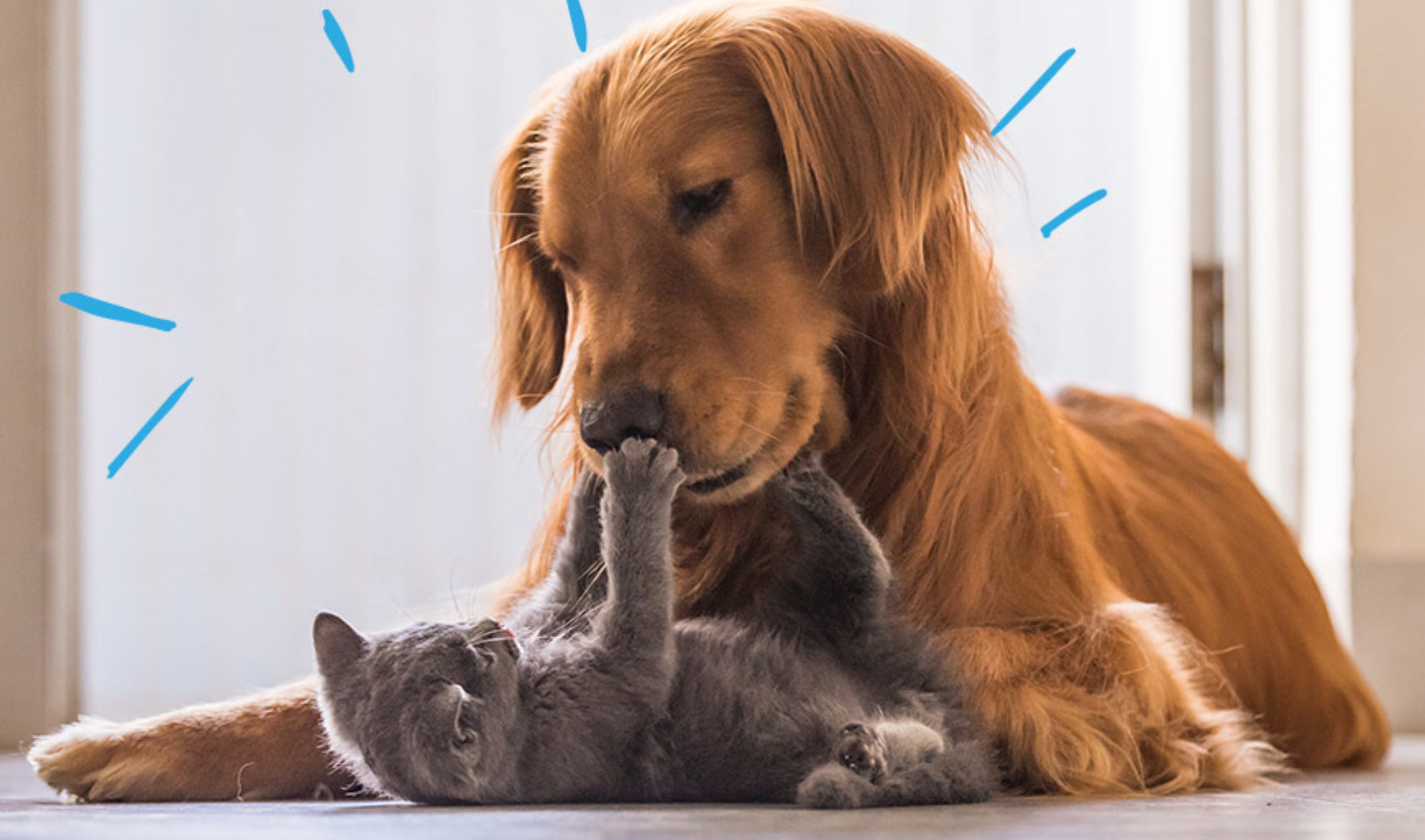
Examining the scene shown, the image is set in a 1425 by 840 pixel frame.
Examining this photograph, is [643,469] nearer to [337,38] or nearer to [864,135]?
[864,135]

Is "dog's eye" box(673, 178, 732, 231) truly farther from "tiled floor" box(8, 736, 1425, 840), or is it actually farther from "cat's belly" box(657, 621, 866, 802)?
"tiled floor" box(8, 736, 1425, 840)

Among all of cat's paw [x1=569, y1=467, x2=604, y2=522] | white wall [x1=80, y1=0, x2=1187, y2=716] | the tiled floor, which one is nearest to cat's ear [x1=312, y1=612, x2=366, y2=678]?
the tiled floor

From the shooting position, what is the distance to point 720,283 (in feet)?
4.12

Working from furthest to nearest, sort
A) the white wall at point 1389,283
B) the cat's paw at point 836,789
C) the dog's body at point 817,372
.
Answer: the white wall at point 1389,283
the dog's body at point 817,372
the cat's paw at point 836,789

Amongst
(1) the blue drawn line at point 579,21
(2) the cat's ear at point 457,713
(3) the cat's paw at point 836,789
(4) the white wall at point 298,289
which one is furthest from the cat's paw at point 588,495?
(4) the white wall at point 298,289

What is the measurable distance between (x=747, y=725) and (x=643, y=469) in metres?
0.22

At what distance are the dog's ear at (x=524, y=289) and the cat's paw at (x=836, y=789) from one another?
0.57 m

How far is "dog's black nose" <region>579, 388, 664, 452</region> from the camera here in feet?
3.89

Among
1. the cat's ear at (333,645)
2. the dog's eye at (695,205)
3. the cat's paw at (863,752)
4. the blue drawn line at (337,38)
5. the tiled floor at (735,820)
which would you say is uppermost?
the blue drawn line at (337,38)

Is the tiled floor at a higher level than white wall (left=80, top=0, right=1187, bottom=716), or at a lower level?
lower

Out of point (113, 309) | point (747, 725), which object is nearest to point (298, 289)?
point (113, 309)

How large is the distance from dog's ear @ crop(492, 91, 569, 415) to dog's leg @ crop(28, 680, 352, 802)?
396mm

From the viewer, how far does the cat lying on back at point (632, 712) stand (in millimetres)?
1162

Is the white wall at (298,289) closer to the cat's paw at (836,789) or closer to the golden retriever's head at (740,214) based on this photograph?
the golden retriever's head at (740,214)
